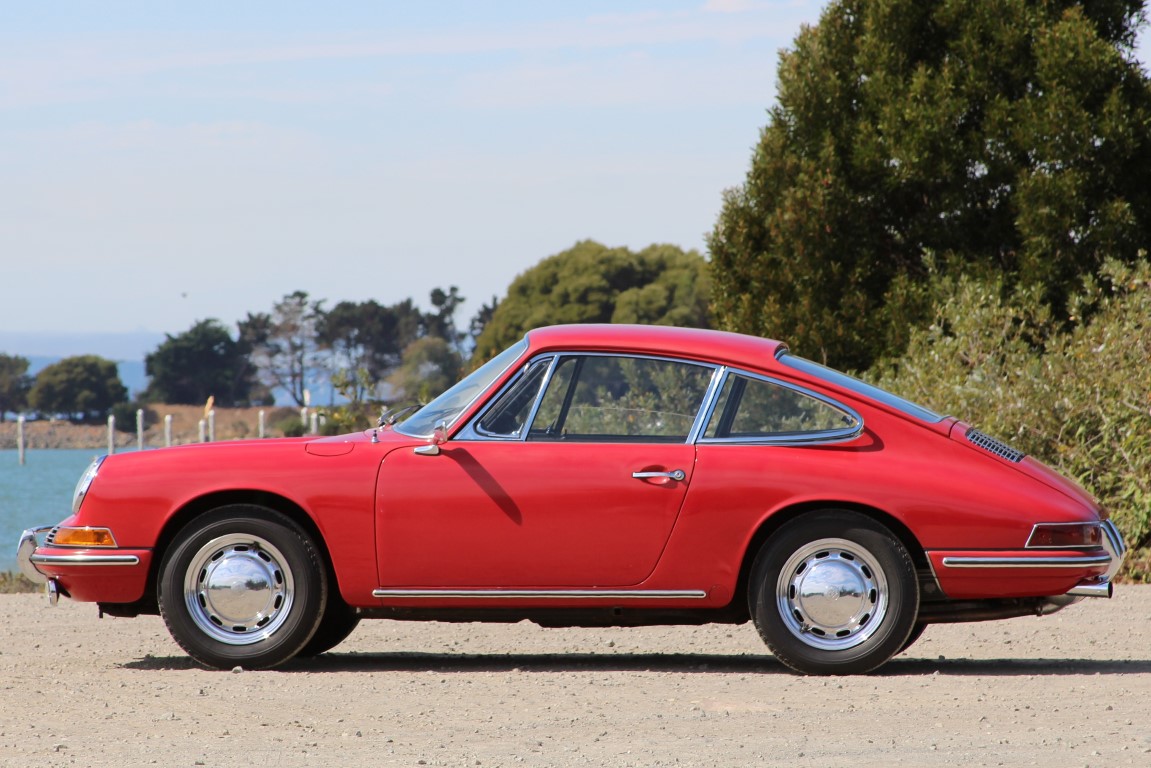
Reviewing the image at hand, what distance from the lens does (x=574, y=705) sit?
6590 millimetres

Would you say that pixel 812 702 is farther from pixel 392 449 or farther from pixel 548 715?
pixel 392 449

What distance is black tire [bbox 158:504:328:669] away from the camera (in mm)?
7332

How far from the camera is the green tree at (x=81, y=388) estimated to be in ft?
365

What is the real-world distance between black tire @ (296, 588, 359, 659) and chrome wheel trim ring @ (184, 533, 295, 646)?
0.77 ft

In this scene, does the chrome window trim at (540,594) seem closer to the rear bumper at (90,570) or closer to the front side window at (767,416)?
the front side window at (767,416)

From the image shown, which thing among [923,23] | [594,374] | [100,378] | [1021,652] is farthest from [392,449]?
[100,378]

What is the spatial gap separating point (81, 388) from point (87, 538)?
108 m

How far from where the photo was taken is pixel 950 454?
7.24 meters

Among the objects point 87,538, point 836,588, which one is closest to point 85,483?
point 87,538

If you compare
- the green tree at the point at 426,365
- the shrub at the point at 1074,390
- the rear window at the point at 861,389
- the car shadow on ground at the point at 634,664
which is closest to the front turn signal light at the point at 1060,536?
the rear window at the point at 861,389

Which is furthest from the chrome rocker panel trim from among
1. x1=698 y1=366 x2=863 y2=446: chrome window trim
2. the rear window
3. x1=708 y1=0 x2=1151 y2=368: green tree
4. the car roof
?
x1=708 y1=0 x2=1151 y2=368: green tree

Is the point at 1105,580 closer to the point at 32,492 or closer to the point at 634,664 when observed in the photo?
the point at 634,664

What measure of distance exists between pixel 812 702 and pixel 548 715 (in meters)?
1.09

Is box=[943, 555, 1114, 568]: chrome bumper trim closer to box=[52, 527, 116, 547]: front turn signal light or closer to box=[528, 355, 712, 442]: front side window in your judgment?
box=[528, 355, 712, 442]: front side window
